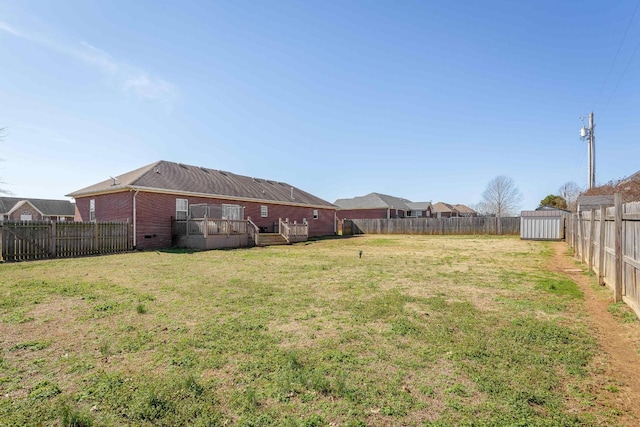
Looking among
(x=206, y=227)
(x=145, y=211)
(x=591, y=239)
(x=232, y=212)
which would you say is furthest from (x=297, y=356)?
(x=232, y=212)

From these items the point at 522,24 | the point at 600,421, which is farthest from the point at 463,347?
the point at 522,24

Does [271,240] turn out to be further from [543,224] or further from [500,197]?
[500,197]

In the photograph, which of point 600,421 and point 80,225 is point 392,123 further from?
point 600,421

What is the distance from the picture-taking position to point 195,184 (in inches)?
794

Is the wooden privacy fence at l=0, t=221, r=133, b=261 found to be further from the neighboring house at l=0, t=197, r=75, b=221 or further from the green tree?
the green tree

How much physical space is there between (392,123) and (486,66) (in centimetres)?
694

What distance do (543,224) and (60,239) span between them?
29.7 m

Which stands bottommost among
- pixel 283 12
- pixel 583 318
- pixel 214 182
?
pixel 583 318

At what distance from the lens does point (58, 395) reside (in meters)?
2.77

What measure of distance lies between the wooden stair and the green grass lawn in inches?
488

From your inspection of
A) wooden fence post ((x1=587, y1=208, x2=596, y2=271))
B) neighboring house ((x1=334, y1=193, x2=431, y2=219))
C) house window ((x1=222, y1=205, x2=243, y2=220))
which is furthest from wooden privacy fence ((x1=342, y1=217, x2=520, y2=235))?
wooden fence post ((x1=587, y1=208, x2=596, y2=271))

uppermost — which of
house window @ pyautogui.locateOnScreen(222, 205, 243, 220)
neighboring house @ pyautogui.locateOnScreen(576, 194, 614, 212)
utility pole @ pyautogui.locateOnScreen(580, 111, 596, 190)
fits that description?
utility pole @ pyautogui.locateOnScreen(580, 111, 596, 190)

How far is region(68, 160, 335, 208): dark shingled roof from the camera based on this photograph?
17641mm

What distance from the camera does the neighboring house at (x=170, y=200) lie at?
660 inches
